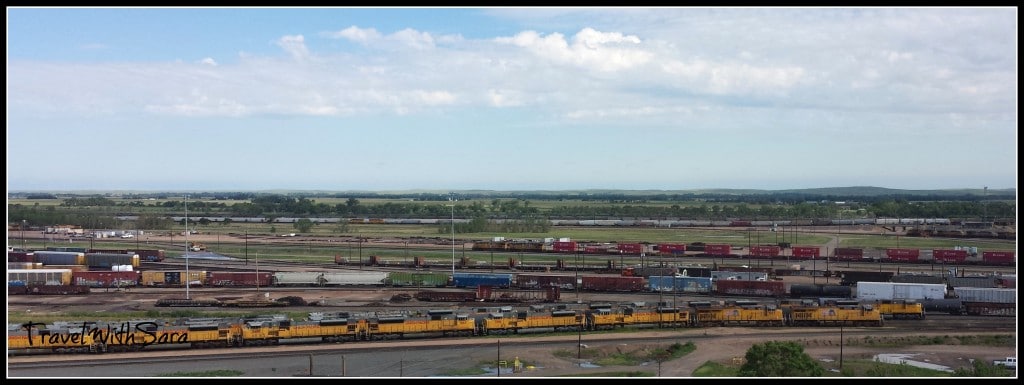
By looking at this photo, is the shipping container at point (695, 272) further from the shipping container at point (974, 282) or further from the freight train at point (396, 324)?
the freight train at point (396, 324)

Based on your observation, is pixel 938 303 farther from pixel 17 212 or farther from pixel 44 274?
pixel 17 212

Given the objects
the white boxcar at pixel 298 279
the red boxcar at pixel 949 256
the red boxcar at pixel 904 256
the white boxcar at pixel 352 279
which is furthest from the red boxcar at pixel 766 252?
the white boxcar at pixel 298 279

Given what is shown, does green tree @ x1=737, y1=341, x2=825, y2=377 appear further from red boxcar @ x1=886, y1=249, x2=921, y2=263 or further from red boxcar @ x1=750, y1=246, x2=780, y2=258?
red boxcar @ x1=886, y1=249, x2=921, y2=263

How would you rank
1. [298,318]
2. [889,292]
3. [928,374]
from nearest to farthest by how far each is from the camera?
[928,374] < [298,318] < [889,292]

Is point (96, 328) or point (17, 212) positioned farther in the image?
point (17, 212)

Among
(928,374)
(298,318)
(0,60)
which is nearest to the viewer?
(0,60)

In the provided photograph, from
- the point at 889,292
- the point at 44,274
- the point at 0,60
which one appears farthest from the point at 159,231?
the point at 0,60
